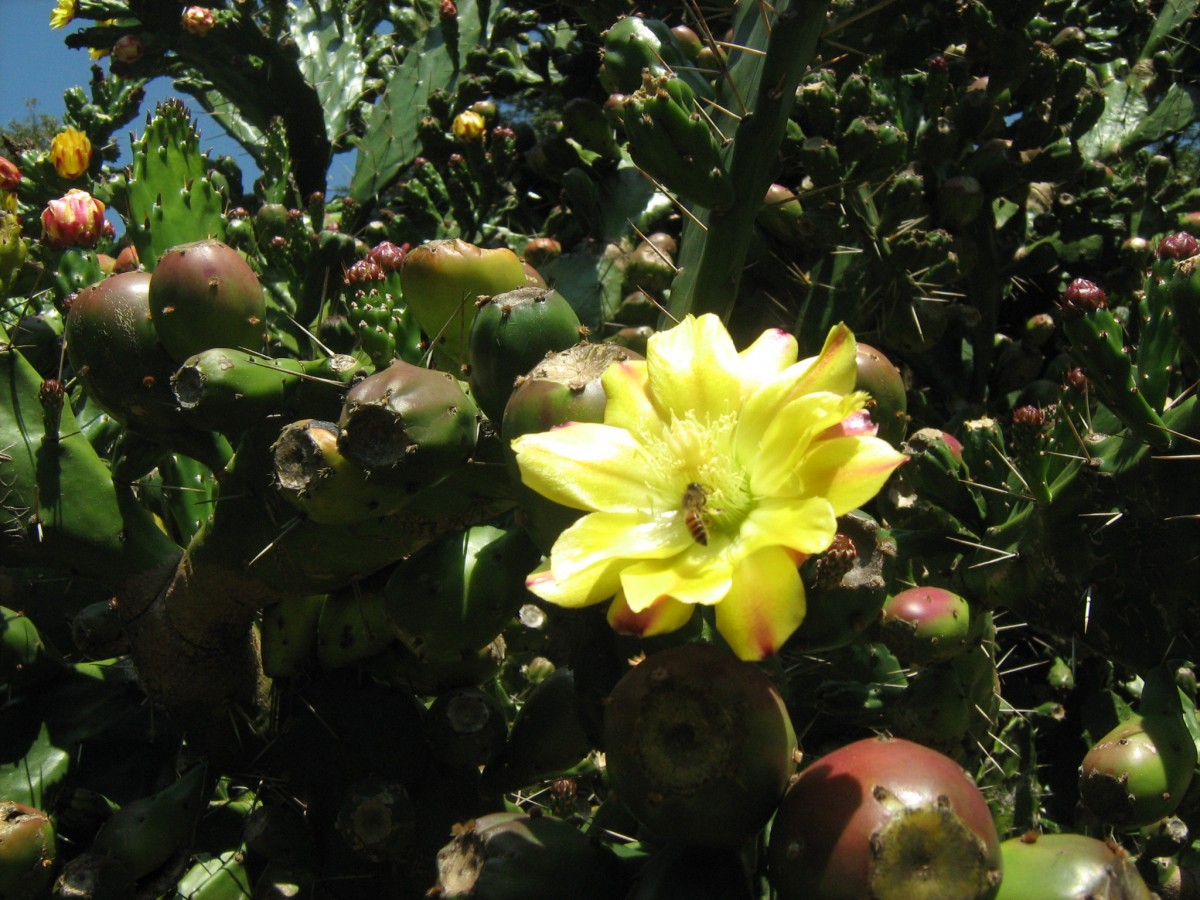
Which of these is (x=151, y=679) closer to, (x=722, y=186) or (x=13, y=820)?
(x=13, y=820)

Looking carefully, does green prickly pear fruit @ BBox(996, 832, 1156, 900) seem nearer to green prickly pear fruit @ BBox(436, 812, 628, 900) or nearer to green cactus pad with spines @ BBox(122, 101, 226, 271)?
green prickly pear fruit @ BBox(436, 812, 628, 900)

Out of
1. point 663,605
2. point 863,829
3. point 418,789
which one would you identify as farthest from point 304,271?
point 863,829

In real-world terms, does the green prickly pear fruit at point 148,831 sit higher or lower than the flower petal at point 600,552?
lower

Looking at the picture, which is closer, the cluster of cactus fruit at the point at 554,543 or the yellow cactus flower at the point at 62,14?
the cluster of cactus fruit at the point at 554,543

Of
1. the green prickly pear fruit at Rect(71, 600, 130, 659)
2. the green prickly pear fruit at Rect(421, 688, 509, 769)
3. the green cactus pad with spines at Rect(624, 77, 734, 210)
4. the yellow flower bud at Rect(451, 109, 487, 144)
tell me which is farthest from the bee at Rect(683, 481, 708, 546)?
the yellow flower bud at Rect(451, 109, 487, 144)

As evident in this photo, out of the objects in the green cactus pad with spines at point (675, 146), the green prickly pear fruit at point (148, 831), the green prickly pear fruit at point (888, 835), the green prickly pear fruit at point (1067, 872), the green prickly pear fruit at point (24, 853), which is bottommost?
the green prickly pear fruit at point (148, 831)

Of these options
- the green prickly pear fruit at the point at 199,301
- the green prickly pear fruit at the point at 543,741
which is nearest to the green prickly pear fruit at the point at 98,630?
the green prickly pear fruit at the point at 199,301

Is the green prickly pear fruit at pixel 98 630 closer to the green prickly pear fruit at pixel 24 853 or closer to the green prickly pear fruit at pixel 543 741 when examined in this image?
the green prickly pear fruit at pixel 24 853

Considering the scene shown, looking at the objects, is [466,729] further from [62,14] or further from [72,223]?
[62,14]
